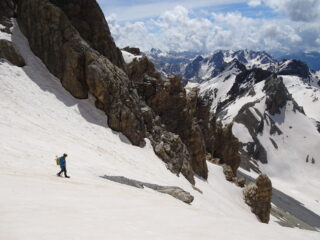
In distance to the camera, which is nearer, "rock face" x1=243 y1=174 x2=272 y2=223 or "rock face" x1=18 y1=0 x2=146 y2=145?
"rock face" x1=18 y1=0 x2=146 y2=145

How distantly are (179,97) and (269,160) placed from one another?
134120 millimetres

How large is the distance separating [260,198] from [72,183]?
153 ft

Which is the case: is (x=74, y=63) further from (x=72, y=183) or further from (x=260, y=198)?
(x=260, y=198)

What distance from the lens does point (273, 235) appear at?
12469mm

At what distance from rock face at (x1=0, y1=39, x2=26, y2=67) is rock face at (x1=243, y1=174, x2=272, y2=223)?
1732 inches

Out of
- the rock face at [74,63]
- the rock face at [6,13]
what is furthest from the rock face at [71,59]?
the rock face at [6,13]

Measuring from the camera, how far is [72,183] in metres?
16.9

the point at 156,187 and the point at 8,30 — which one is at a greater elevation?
the point at 8,30

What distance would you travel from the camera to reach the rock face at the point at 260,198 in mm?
54906

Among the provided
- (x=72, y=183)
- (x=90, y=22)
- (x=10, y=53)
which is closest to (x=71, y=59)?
(x=10, y=53)

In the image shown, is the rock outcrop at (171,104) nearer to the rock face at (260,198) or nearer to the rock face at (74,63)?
the rock face at (260,198)

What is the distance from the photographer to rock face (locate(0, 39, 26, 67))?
119 ft

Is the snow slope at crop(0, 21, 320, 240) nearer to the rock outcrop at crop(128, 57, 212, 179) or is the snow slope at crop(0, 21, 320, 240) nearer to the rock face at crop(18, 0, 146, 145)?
the rock face at crop(18, 0, 146, 145)

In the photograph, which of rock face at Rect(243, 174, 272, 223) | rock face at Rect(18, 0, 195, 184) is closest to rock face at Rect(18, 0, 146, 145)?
rock face at Rect(18, 0, 195, 184)
